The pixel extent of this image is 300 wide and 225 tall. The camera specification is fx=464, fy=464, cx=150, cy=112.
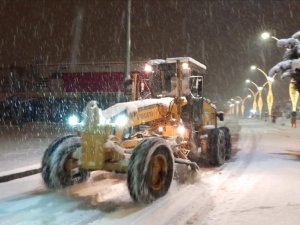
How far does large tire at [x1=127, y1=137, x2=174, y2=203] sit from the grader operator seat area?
314 cm

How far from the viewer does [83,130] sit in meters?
8.56

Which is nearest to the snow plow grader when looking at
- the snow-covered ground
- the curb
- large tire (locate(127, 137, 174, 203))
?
large tire (locate(127, 137, 174, 203))

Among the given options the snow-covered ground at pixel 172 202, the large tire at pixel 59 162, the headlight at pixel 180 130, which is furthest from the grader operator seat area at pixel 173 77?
the large tire at pixel 59 162

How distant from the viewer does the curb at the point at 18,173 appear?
10.7 metres

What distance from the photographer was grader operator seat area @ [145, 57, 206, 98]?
456 inches

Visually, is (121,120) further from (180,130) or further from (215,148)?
(215,148)

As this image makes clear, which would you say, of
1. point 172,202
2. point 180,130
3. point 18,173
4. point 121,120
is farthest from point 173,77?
point 18,173

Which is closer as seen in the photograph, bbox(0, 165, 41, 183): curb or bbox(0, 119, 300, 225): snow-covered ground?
bbox(0, 119, 300, 225): snow-covered ground

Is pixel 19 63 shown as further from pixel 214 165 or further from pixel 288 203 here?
pixel 288 203

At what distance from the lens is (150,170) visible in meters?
8.21

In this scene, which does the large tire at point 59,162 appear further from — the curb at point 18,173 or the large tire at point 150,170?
the curb at point 18,173

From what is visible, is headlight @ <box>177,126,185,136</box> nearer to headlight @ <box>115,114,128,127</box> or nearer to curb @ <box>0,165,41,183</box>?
headlight @ <box>115,114,128,127</box>

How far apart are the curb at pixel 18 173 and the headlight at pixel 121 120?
11.2 ft

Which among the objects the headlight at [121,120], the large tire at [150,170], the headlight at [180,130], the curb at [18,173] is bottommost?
the curb at [18,173]
